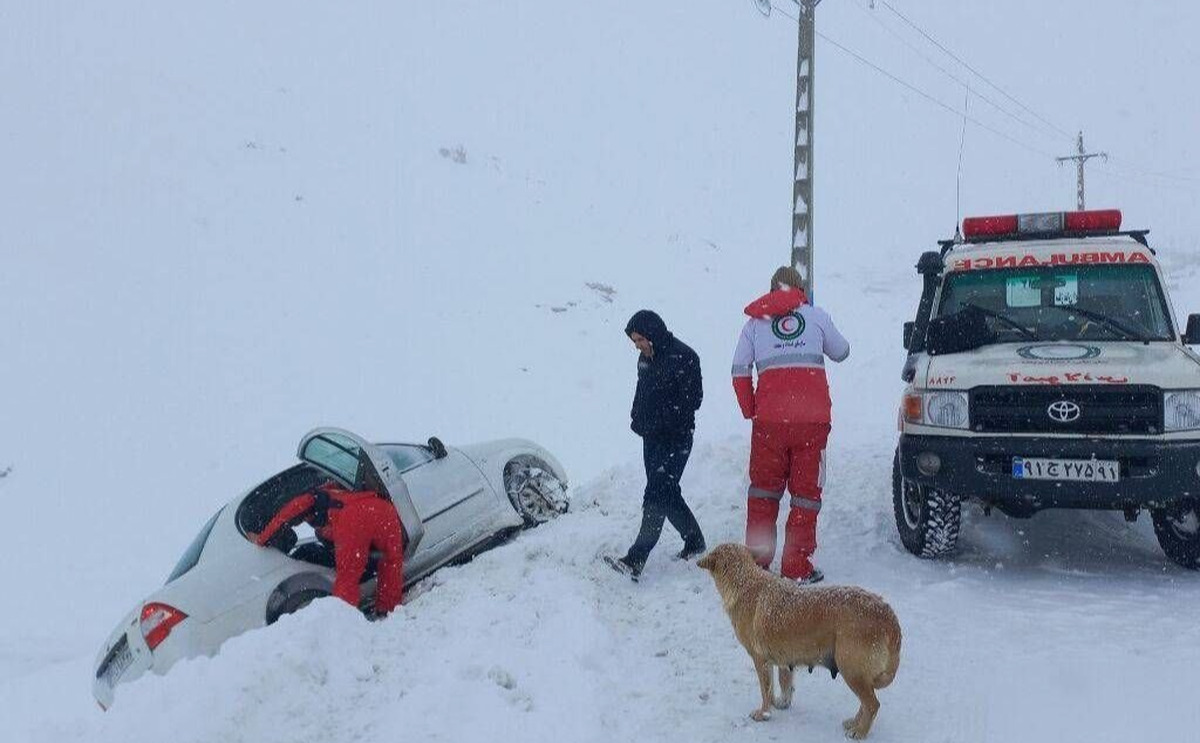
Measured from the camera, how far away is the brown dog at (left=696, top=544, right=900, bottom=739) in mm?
3318

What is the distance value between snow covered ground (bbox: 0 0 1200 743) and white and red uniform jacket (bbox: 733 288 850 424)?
1240 millimetres

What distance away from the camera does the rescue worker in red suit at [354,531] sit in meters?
5.41

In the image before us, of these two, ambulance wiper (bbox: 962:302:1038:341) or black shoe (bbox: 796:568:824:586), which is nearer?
black shoe (bbox: 796:568:824:586)

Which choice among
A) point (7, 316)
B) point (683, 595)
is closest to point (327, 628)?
point (683, 595)

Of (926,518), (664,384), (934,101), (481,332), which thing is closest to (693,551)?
(664,384)

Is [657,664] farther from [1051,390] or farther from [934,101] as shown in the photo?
[934,101]

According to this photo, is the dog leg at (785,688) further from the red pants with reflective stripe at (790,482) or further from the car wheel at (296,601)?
the car wheel at (296,601)

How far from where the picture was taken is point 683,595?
17.9 feet

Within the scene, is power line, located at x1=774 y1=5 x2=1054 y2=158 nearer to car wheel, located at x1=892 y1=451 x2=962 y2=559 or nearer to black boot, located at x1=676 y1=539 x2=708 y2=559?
car wheel, located at x1=892 y1=451 x2=962 y2=559

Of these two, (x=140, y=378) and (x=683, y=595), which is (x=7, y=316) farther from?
(x=683, y=595)

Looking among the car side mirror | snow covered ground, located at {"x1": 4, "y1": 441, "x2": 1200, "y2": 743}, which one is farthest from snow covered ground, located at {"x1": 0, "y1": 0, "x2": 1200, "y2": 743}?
the car side mirror

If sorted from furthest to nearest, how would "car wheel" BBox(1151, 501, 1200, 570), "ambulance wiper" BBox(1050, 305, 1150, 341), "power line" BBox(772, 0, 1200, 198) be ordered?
1. "power line" BBox(772, 0, 1200, 198)
2. "ambulance wiper" BBox(1050, 305, 1150, 341)
3. "car wheel" BBox(1151, 501, 1200, 570)

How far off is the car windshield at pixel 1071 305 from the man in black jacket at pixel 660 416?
1.99 m

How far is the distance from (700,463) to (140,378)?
10348mm
